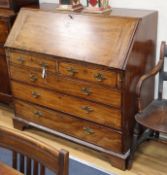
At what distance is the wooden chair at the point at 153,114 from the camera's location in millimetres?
1959

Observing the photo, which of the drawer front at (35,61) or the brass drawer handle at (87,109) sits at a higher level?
the drawer front at (35,61)

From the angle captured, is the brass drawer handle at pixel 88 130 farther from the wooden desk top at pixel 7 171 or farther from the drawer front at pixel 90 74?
the wooden desk top at pixel 7 171

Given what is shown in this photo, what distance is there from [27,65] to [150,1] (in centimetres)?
107

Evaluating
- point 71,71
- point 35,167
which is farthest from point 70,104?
point 35,167

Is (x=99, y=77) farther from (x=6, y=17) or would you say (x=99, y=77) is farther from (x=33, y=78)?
(x=6, y=17)

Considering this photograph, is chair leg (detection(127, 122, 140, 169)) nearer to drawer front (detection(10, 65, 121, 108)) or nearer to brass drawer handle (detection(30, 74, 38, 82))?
drawer front (detection(10, 65, 121, 108))

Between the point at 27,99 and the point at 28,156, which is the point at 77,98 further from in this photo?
the point at 28,156

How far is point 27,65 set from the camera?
2457mm

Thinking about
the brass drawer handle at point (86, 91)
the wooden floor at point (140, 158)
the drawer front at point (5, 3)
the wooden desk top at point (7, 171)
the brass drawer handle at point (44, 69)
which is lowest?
the wooden floor at point (140, 158)

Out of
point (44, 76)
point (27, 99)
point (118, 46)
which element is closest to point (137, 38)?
point (118, 46)

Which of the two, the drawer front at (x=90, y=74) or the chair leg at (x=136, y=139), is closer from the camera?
the drawer front at (x=90, y=74)

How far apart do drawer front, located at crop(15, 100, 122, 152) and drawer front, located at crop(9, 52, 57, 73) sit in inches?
14.2

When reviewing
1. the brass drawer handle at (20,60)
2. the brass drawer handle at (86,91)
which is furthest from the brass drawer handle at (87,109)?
the brass drawer handle at (20,60)

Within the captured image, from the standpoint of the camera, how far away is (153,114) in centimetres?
208
